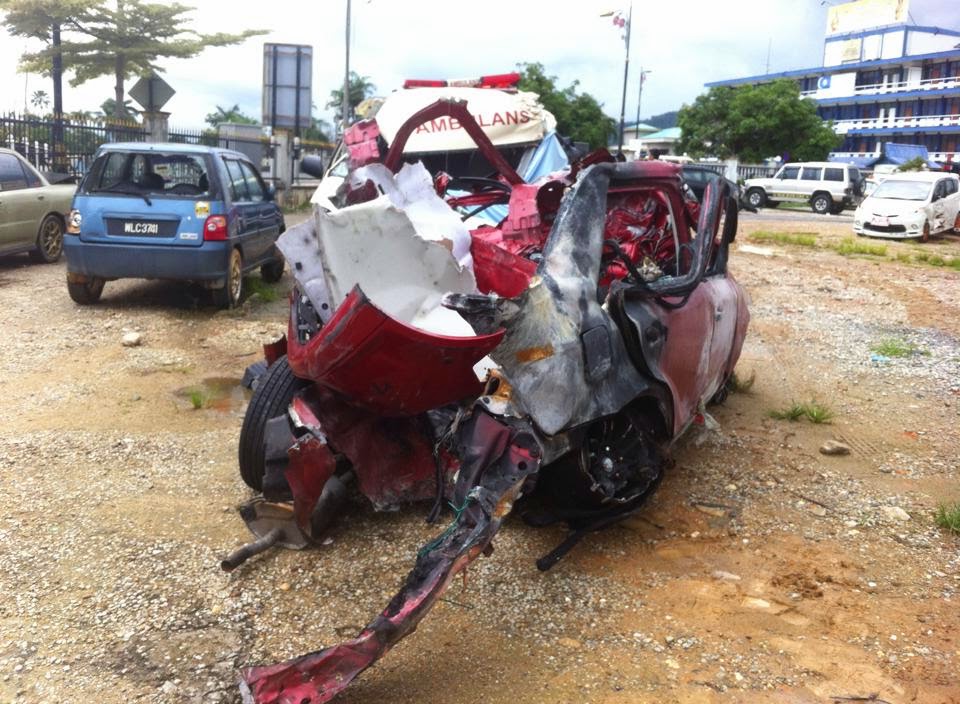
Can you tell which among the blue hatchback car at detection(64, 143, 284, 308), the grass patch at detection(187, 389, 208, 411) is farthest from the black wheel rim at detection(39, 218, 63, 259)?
the grass patch at detection(187, 389, 208, 411)

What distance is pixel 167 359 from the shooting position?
6883mm

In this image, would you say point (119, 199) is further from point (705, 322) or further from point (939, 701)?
point (939, 701)

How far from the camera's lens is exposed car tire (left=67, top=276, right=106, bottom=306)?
857cm

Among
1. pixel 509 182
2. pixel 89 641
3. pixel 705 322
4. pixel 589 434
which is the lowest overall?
pixel 89 641

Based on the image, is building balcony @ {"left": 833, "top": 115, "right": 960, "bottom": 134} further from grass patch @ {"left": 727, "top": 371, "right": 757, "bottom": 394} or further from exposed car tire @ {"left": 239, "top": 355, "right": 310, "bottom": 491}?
exposed car tire @ {"left": 239, "top": 355, "right": 310, "bottom": 491}

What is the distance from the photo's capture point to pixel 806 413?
19.2 ft

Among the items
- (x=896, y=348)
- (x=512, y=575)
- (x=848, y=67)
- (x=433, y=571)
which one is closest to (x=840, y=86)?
(x=848, y=67)

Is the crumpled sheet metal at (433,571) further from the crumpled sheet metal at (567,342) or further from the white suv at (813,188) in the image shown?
the white suv at (813,188)

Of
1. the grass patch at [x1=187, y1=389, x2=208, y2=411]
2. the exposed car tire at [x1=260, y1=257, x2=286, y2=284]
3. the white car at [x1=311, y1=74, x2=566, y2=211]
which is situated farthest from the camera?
the exposed car tire at [x1=260, y1=257, x2=286, y2=284]

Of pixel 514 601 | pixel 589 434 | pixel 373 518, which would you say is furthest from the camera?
pixel 373 518

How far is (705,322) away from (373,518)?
2.00 m

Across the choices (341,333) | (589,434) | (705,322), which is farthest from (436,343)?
(705,322)

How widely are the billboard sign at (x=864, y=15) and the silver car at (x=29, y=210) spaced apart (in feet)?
224

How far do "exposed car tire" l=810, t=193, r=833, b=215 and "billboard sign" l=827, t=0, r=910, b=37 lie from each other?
45.4 metres
